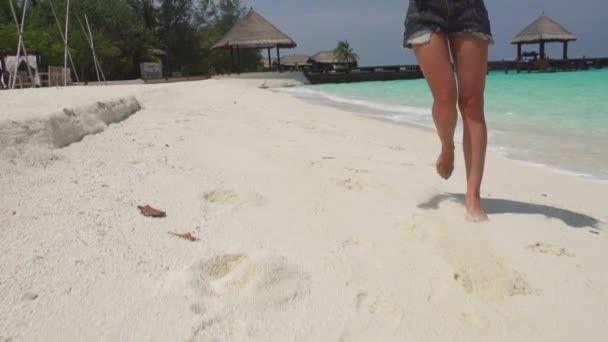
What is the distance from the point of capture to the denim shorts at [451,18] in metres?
1.93

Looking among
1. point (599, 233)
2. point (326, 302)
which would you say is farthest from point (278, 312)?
point (599, 233)

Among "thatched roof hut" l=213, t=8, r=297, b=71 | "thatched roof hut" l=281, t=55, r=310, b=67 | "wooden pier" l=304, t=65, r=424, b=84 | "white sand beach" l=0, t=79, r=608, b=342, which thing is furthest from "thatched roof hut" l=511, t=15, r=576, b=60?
"white sand beach" l=0, t=79, r=608, b=342

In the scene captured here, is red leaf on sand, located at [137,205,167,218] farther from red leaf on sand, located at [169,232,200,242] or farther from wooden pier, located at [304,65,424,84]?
wooden pier, located at [304,65,424,84]

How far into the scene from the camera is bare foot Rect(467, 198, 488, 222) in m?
1.98

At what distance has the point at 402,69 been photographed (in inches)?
1502

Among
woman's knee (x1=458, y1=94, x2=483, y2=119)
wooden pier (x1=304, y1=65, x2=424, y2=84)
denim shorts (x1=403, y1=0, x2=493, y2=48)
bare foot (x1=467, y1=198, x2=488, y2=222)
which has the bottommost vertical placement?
bare foot (x1=467, y1=198, x2=488, y2=222)

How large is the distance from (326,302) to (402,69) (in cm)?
3863

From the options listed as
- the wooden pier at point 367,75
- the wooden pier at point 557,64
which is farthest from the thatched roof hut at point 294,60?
the wooden pier at point 557,64

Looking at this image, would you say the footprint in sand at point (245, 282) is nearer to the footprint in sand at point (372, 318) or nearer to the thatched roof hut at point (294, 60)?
the footprint in sand at point (372, 318)

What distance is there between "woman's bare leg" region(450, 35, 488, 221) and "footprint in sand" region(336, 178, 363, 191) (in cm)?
55

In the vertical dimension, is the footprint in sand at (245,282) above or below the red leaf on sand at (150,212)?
below

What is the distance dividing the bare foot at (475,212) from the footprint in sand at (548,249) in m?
0.26

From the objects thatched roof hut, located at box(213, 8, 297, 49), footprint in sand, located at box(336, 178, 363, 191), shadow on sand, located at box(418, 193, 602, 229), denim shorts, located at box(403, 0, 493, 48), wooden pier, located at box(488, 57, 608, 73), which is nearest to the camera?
denim shorts, located at box(403, 0, 493, 48)

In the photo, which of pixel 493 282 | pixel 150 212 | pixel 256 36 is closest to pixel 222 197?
pixel 150 212
